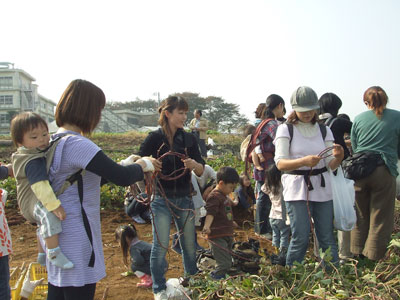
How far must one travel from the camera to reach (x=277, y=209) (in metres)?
4.43

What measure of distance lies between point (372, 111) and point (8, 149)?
1561cm

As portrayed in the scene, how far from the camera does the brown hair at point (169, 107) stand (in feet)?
11.3

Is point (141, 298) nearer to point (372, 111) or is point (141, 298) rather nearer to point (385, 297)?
point (385, 297)

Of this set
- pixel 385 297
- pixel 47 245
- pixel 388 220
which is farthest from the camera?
pixel 388 220

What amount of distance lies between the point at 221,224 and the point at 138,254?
96 cm

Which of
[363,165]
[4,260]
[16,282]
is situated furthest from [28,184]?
[363,165]

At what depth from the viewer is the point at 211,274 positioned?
12.0ft

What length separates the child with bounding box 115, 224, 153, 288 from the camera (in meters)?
4.01

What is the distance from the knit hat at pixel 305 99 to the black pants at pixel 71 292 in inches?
85.1

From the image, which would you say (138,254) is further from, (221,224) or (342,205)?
(342,205)

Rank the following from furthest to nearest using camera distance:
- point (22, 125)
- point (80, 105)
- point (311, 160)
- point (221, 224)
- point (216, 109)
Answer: point (216, 109), point (221, 224), point (311, 160), point (22, 125), point (80, 105)

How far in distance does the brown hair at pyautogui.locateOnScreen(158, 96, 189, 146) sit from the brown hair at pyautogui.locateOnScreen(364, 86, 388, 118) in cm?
196

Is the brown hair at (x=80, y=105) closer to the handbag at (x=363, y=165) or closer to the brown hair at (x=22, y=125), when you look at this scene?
the brown hair at (x=22, y=125)

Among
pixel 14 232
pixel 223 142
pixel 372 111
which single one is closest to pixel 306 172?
pixel 372 111
